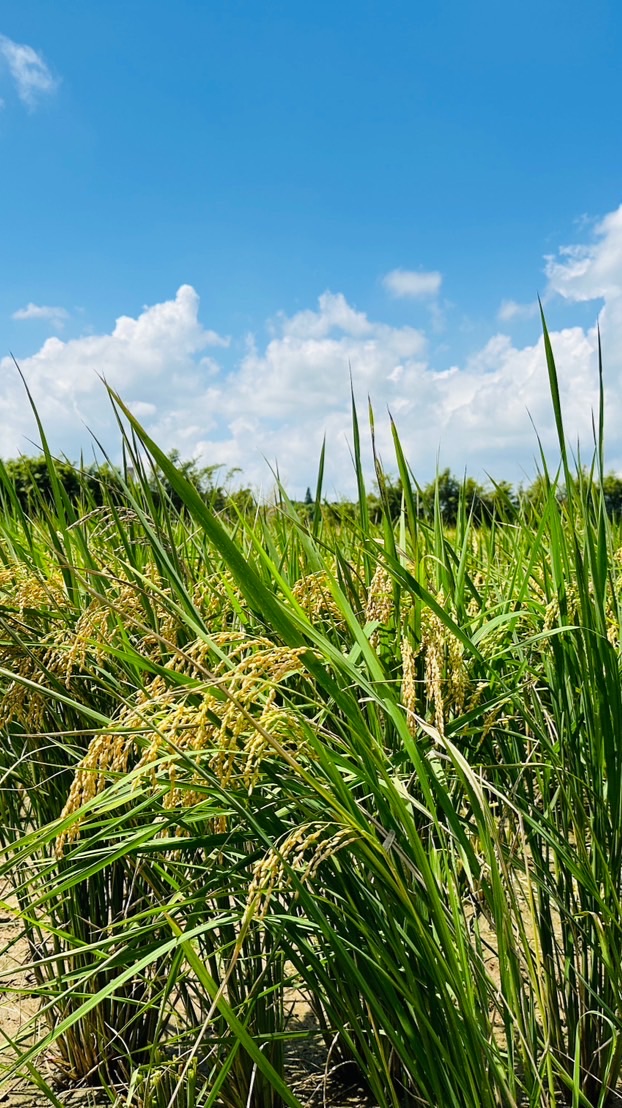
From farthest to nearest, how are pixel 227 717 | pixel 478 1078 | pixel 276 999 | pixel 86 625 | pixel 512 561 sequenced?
pixel 512 561 < pixel 276 999 < pixel 86 625 < pixel 478 1078 < pixel 227 717

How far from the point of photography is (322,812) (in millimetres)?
1303

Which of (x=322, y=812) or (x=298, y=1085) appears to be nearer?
(x=322, y=812)

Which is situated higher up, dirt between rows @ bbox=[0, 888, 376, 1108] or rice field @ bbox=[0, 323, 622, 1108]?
rice field @ bbox=[0, 323, 622, 1108]

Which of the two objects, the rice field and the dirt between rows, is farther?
the dirt between rows

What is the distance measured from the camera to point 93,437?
2.13 meters

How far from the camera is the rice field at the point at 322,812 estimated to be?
1262 millimetres

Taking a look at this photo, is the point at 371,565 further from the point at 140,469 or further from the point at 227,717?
the point at 227,717

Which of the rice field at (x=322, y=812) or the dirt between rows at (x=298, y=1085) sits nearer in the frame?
the rice field at (x=322, y=812)

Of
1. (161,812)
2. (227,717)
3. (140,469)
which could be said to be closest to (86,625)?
(140,469)

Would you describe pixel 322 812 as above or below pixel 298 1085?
above

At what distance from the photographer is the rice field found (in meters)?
1.26

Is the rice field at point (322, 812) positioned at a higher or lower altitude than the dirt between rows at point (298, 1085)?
higher

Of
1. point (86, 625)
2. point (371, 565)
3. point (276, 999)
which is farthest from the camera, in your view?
point (371, 565)

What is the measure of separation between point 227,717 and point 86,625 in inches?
28.5
